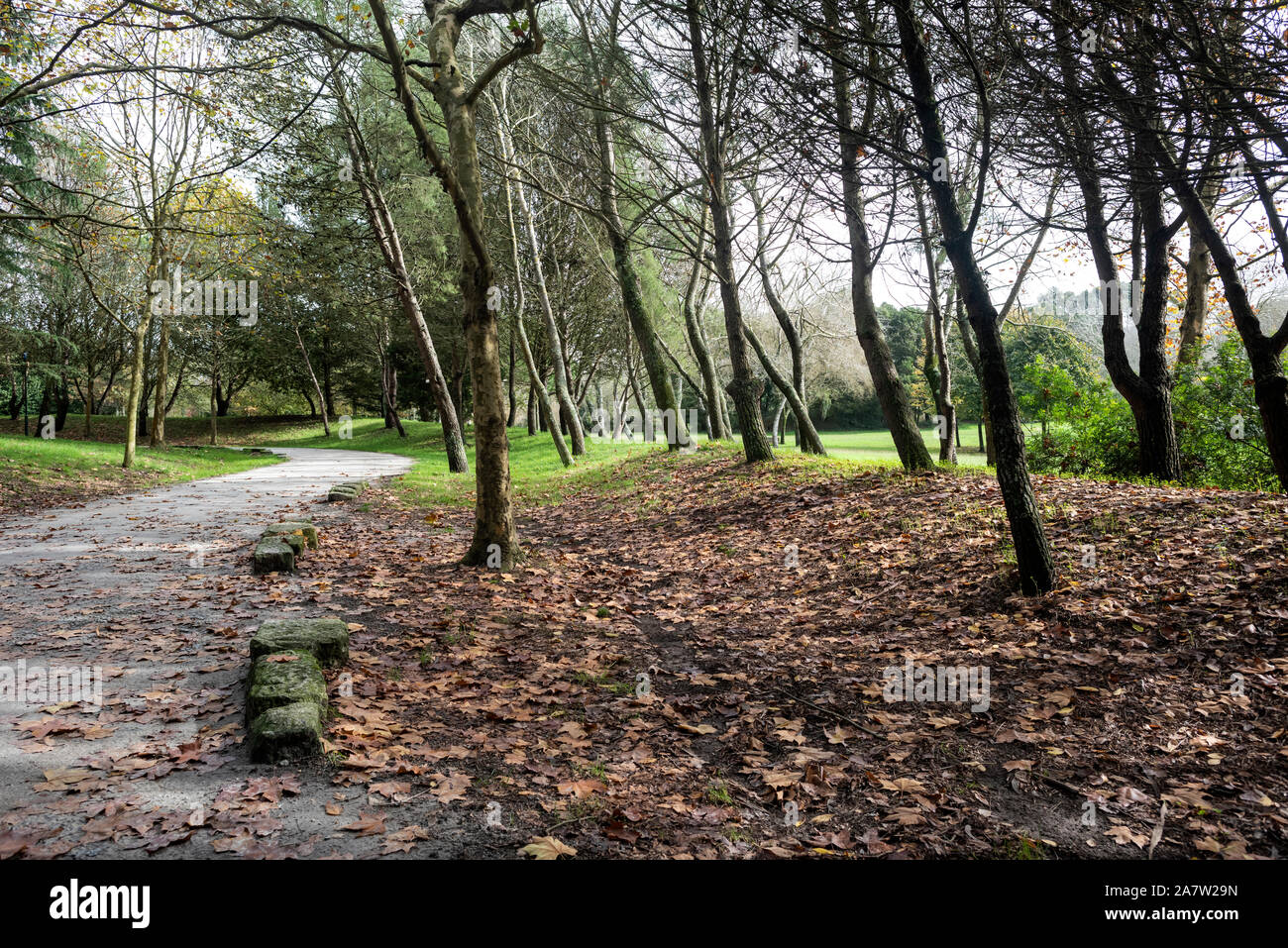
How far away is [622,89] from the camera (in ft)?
42.5

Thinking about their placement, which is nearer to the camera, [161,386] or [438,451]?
[161,386]

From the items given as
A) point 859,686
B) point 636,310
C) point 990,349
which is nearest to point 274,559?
point 859,686

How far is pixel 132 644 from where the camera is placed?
19.1ft

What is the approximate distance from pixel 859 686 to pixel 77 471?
2067 centimetres

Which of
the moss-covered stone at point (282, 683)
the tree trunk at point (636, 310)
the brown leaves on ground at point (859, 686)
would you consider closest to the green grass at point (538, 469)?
the tree trunk at point (636, 310)

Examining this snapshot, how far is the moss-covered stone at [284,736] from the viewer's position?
13.0 ft

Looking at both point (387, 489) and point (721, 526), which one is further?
point (387, 489)

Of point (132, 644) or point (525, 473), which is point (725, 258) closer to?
point (525, 473)

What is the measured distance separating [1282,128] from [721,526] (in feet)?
24.3

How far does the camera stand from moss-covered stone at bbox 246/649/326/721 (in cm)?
431

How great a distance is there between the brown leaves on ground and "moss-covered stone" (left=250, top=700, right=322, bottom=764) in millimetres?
192
